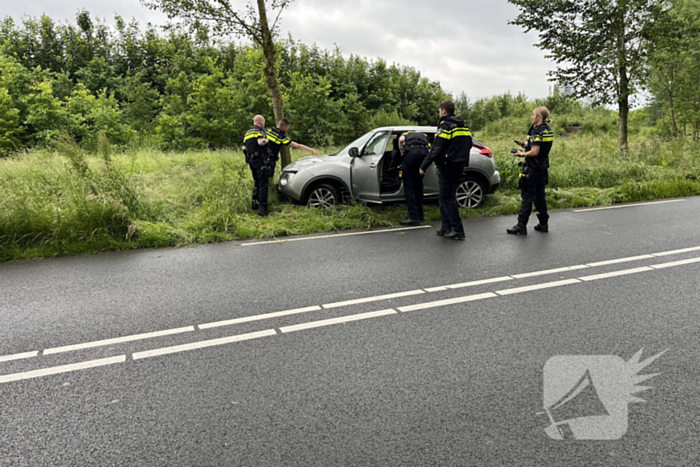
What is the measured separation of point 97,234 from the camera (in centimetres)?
782

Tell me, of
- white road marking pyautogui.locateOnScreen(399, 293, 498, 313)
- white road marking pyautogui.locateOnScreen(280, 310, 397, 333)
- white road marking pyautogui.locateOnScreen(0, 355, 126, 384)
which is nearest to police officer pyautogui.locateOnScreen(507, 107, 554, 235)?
white road marking pyautogui.locateOnScreen(399, 293, 498, 313)

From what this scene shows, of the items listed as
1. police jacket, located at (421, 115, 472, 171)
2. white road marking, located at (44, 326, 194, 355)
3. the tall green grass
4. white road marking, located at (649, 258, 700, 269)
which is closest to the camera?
white road marking, located at (44, 326, 194, 355)

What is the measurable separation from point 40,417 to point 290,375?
1571 millimetres

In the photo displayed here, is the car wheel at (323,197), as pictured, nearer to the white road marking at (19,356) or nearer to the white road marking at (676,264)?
the white road marking at (676,264)

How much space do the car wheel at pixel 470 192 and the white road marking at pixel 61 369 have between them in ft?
25.7

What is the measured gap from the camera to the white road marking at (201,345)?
391cm

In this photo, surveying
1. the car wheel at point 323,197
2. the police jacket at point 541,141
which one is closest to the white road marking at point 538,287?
the police jacket at point 541,141

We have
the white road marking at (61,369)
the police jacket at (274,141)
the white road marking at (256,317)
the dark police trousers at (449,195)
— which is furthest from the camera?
the police jacket at (274,141)

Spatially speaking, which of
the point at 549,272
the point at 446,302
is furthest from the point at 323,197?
the point at 446,302

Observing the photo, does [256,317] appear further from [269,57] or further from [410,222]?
[269,57]

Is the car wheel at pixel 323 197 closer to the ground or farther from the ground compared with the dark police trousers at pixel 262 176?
closer to the ground

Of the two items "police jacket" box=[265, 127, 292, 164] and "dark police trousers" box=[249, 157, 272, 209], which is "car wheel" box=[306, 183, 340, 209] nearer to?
"dark police trousers" box=[249, 157, 272, 209]

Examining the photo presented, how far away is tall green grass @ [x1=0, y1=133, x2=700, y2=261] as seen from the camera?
25.2ft

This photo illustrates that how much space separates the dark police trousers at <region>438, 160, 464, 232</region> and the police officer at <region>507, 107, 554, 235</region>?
102 cm
